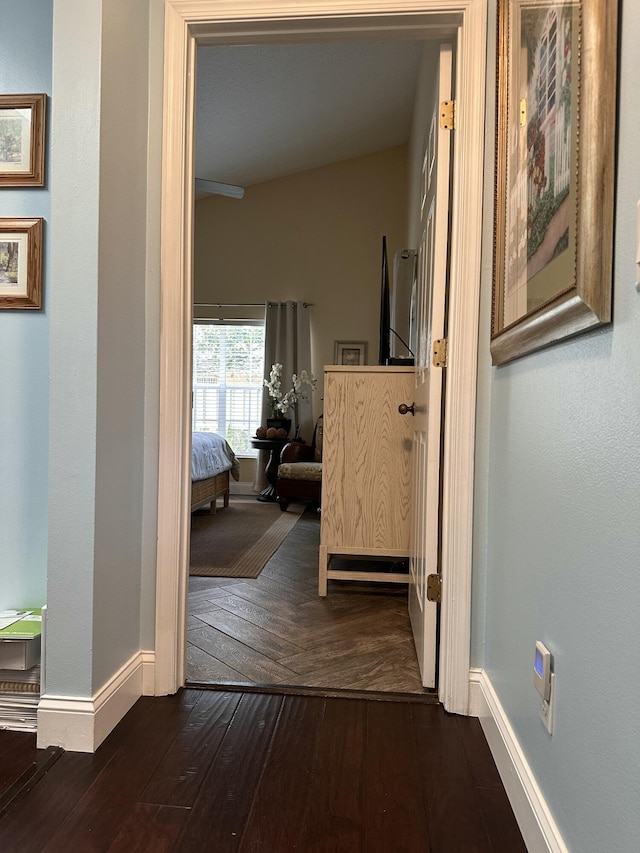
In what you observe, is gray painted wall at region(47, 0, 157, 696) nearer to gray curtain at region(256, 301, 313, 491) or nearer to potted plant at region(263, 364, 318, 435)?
potted plant at region(263, 364, 318, 435)

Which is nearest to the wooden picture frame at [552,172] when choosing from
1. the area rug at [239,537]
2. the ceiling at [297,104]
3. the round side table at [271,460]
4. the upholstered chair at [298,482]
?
the area rug at [239,537]

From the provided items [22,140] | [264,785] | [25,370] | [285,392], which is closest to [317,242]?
[285,392]

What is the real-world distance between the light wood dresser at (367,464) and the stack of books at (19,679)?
1.44 m

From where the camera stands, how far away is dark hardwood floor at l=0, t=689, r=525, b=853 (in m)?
1.16

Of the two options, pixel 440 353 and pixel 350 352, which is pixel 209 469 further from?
pixel 440 353

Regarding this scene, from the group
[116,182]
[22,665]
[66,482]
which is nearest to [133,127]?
[116,182]

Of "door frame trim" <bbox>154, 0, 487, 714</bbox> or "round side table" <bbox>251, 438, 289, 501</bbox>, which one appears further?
"round side table" <bbox>251, 438, 289, 501</bbox>

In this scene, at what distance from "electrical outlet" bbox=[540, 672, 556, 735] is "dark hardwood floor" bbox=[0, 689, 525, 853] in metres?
0.29

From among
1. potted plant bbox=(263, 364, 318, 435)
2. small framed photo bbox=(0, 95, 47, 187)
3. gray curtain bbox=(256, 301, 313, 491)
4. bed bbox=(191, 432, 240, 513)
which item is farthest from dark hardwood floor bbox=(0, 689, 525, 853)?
gray curtain bbox=(256, 301, 313, 491)

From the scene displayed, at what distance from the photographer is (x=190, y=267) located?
181 cm

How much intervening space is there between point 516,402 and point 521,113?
2.20ft

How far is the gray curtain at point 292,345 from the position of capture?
20.2ft

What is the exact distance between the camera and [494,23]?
1.64m

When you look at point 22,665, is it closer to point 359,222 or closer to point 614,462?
point 614,462
